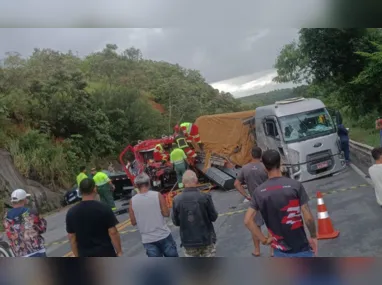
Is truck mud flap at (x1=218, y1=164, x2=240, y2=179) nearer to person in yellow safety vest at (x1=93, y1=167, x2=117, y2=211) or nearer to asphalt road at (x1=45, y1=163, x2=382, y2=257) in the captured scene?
asphalt road at (x1=45, y1=163, x2=382, y2=257)

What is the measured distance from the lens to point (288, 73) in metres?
3.18

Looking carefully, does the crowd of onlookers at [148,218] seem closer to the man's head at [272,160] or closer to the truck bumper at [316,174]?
the truck bumper at [316,174]

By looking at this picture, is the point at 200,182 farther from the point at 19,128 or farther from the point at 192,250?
the point at 19,128

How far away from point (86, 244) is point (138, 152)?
0.74 metres

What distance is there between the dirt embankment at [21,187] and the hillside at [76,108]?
0.04 ft

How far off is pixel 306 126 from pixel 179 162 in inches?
35.9

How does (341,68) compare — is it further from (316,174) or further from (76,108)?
(76,108)

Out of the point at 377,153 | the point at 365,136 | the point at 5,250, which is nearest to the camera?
the point at 377,153

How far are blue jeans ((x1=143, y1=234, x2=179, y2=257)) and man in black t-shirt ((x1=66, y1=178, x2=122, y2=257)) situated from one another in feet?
0.67

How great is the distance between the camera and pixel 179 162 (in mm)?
3371

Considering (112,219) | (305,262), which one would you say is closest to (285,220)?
(305,262)

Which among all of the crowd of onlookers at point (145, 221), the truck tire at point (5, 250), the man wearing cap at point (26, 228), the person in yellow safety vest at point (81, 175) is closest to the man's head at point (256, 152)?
the crowd of onlookers at point (145, 221)

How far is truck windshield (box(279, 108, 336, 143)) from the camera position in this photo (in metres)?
3.07

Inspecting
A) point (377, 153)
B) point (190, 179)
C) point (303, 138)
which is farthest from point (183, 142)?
point (377, 153)
